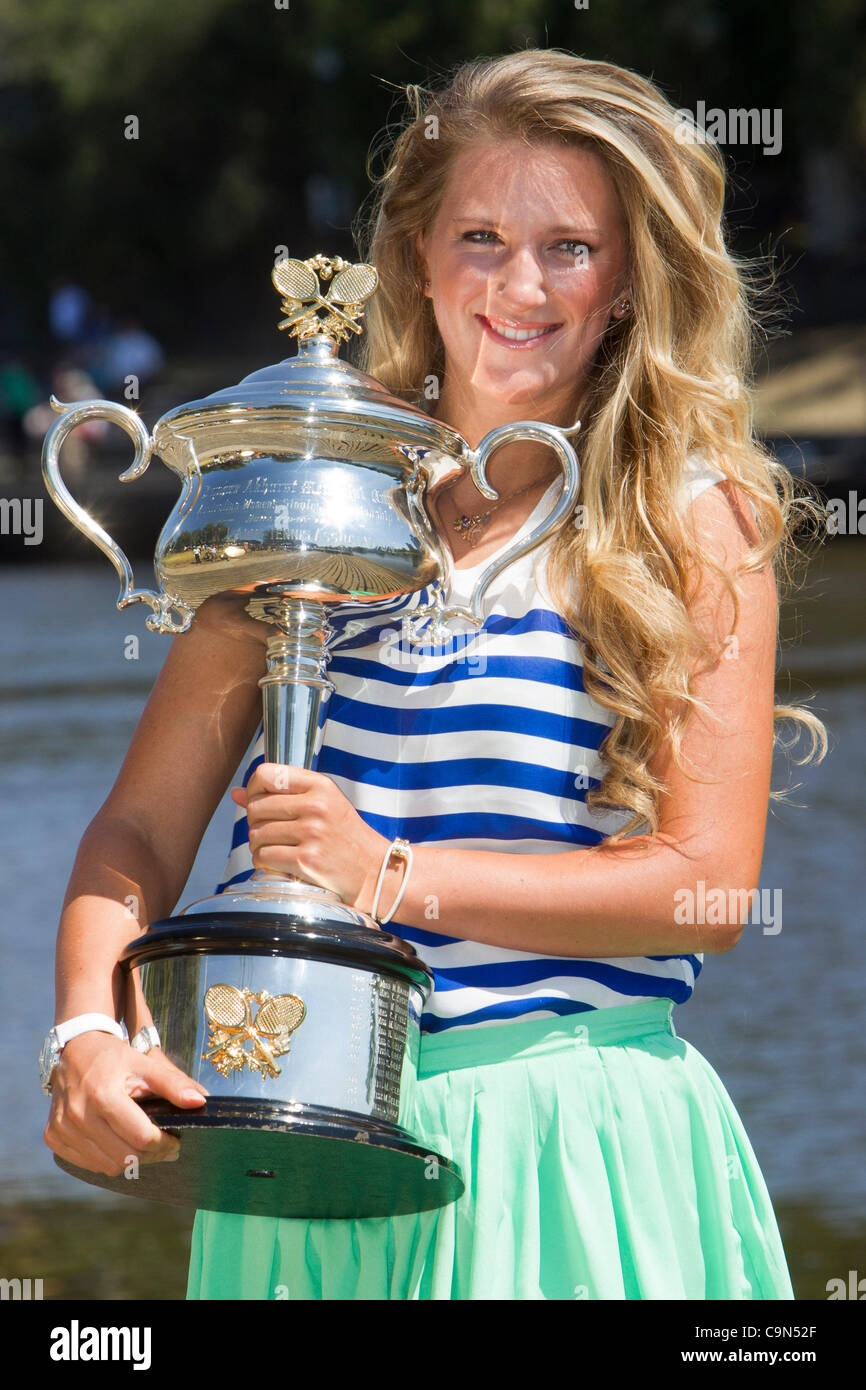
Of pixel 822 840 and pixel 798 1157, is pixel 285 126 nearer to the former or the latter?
pixel 822 840

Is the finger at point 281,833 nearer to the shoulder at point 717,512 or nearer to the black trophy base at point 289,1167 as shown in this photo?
the black trophy base at point 289,1167

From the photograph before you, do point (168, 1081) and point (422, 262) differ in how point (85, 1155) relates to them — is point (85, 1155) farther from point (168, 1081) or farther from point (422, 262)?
point (422, 262)

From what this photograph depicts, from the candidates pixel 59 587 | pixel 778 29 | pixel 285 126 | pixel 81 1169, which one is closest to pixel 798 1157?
pixel 81 1169

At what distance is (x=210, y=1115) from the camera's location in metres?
1.69

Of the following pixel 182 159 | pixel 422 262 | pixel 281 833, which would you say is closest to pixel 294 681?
pixel 281 833

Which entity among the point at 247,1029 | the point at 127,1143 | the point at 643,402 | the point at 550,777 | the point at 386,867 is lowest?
the point at 127,1143

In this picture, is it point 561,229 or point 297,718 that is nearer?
point 297,718

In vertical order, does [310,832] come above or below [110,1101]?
above

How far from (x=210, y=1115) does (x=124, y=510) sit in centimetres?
1730

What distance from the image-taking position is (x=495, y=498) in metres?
1.95

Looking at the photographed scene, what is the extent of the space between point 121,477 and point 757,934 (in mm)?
5048

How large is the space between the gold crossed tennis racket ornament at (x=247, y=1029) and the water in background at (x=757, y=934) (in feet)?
2.64

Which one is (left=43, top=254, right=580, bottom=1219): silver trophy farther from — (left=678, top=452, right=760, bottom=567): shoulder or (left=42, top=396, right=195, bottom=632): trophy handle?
(left=678, top=452, right=760, bottom=567): shoulder

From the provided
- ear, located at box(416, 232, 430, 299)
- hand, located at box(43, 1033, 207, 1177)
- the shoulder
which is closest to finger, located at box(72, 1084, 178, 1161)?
hand, located at box(43, 1033, 207, 1177)
